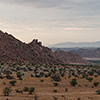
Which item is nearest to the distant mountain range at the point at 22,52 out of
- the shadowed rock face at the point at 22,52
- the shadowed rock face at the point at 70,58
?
the shadowed rock face at the point at 22,52

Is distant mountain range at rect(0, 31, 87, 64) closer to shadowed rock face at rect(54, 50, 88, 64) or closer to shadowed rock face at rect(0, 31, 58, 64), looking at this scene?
shadowed rock face at rect(0, 31, 58, 64)

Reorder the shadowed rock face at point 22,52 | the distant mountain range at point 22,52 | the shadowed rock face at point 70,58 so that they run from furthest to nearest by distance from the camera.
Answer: the shadowed rock face at point 70,58, the shadowed rock face at point 22,52, the distant mountain range at point 22,52

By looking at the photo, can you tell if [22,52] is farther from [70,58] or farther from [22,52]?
[70,58]

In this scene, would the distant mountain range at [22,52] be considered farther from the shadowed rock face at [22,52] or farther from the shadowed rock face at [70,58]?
the shadowed rock face at [70,58]

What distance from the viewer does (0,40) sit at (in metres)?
83.7

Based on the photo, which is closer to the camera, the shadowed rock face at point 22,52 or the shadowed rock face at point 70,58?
the shadowed rock face at point 22,52

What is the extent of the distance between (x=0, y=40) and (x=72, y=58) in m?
70.7

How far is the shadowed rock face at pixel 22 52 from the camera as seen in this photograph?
76456 mm

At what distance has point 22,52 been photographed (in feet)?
277

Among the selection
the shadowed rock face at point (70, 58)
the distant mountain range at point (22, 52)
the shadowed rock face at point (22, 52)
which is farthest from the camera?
the shadowed rock face at point (70, 58)

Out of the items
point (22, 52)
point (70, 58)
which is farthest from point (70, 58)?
point (22, 52)

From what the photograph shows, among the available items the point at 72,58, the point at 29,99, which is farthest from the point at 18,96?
the point at 72,58

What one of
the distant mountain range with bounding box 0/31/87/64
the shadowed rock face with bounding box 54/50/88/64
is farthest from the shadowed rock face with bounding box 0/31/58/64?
the shadowed rock face with bounding box 54/50/88/64

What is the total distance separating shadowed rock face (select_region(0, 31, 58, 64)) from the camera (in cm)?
7646
